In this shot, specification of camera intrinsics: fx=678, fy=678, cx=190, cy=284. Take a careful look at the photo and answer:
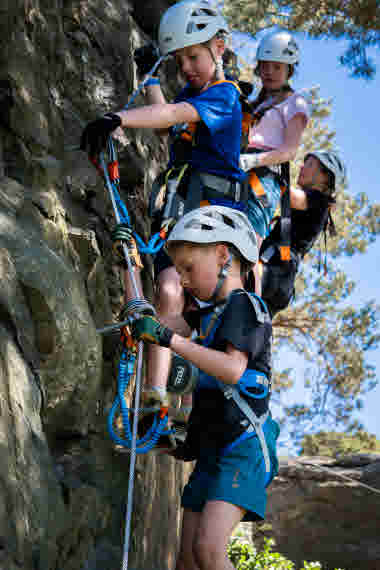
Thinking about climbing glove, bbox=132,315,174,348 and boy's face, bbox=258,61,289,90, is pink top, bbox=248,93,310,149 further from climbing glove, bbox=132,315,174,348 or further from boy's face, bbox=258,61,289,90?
climbing glove, bbox=132,315,174,348

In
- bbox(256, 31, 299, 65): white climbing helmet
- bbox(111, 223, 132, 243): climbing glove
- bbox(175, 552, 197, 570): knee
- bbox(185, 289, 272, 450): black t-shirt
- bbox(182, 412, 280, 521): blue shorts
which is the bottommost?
bbox(175, 552, 197, 570): knee

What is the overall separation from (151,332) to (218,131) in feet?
5.92

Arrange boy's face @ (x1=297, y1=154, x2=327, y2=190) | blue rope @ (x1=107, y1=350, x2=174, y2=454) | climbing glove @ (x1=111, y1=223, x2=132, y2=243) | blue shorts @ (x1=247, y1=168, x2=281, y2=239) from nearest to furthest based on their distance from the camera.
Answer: blue rope @ (x1=107, y1=350, x2=174, y2=454) < climbing glove @ (x1=111, y1=223, x2=132, y2=243) < blue shorts @ (x1=247, y1=168, x2=281, y2=239) < boy's face @ (x1=297, y1=154, x2=327, y2=190)

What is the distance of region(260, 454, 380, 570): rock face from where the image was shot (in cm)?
1022

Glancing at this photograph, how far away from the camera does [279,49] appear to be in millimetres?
5707

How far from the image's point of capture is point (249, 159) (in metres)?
5.05

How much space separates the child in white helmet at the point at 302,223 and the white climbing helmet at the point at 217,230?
205 cm

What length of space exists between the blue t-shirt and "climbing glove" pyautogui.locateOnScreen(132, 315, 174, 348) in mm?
1632

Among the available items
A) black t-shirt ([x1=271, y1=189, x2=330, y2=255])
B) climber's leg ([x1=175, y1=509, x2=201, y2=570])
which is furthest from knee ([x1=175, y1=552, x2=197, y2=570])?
black t-shirt ([x1=271, y1=189, x2=330, y2=255])

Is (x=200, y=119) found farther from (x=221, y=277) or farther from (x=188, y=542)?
(x=188, y=542)

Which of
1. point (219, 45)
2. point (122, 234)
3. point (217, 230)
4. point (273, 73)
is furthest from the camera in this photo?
point (273, 73)

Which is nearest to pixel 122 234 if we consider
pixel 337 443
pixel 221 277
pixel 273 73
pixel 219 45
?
pixel 221 277

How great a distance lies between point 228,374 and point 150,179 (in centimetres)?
333

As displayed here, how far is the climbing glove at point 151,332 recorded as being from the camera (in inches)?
117
